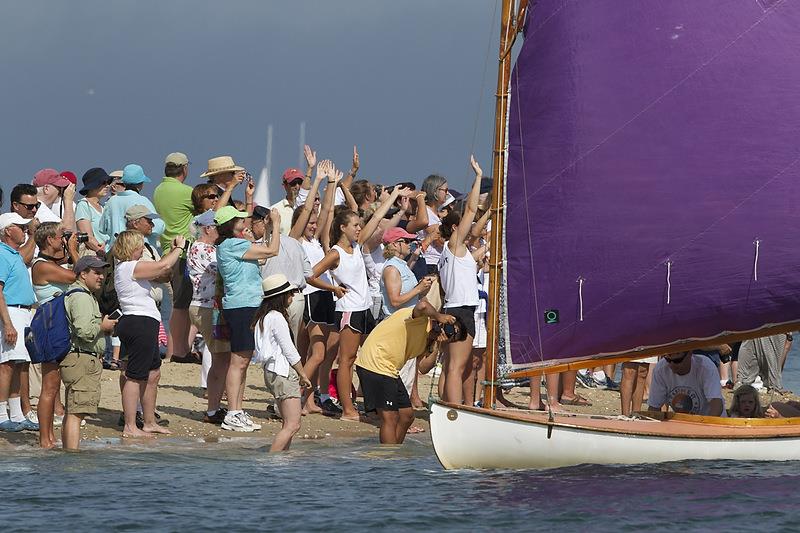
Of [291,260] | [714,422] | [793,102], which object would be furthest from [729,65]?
[291,260]

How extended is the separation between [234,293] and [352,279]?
173cm

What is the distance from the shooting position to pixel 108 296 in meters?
14.7

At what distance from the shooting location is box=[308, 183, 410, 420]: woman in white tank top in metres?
16.2

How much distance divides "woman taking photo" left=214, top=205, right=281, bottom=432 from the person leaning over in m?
1.58

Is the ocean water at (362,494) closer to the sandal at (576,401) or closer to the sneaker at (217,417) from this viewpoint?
the sneaker at (217,417)

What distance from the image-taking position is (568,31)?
1333 centimetres

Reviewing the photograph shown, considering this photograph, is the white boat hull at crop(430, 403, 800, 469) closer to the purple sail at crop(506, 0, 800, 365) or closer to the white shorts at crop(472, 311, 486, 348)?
the purple sail at crop(506, 0, 800, 365)

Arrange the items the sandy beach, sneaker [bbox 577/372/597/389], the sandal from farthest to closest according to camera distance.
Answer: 1. sneaker [bbox 577/372/597/389]
2. the sandal
3. the sandy beach

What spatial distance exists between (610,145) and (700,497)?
10.4 feet

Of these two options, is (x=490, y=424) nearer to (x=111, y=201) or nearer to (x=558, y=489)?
(x=558, y=489)

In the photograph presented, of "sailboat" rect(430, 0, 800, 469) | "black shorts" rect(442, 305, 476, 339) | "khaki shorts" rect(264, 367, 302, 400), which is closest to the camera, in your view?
"sailboat" rect(430, 0, 800, 469)

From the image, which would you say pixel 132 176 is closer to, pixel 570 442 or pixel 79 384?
pixel 79 384

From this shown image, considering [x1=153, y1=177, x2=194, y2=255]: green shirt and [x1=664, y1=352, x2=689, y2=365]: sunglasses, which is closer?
[x1=664, y1=352, x2=689, y2=365]: sunglasses

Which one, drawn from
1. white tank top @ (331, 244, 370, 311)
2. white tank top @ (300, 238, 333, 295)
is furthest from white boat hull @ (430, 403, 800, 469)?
white tank top @ (300, 238, 333, 295)
